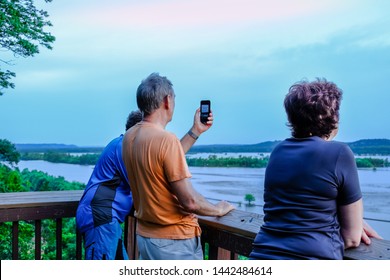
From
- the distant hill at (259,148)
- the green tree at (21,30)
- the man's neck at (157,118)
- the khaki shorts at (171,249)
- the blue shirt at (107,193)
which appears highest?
the green tree at (21,30)

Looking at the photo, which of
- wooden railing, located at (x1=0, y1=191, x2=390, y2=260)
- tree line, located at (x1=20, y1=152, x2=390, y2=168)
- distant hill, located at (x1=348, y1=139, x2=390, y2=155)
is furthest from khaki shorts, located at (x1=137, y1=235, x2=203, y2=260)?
distant hill, located at (x1=348, y1=139, x2=390, y2=155)

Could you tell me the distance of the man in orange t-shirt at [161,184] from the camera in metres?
1.42

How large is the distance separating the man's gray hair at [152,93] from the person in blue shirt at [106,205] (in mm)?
413

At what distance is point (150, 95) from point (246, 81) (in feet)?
14.4

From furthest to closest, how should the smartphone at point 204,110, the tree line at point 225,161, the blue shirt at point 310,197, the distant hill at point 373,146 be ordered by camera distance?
the distant hill at point 373,146 < the tree line at point 225,161 < the smartphone at point 204,110 < the blue shirt at point 310,197

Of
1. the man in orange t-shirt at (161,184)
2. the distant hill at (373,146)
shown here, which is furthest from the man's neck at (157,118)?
the distant hill at (373,146)

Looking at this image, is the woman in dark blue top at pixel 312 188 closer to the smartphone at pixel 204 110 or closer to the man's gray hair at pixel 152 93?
the man's gray hair at pixel 152 93

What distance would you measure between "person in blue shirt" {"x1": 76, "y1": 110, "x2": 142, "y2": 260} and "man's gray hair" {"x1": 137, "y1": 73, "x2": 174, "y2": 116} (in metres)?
0.41

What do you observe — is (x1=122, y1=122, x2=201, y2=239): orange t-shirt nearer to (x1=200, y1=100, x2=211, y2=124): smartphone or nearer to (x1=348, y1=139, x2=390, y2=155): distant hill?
(x1=200, y1=100, x2=211, y2=124): smartphone

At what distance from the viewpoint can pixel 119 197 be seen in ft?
6.34

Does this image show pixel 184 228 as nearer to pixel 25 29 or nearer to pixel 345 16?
pixel 345 16

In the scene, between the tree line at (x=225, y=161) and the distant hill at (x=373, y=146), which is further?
the distant hill at (x=373, y=146)

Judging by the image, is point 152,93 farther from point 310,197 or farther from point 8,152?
point 8,152

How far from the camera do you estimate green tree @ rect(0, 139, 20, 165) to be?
24.9ft
